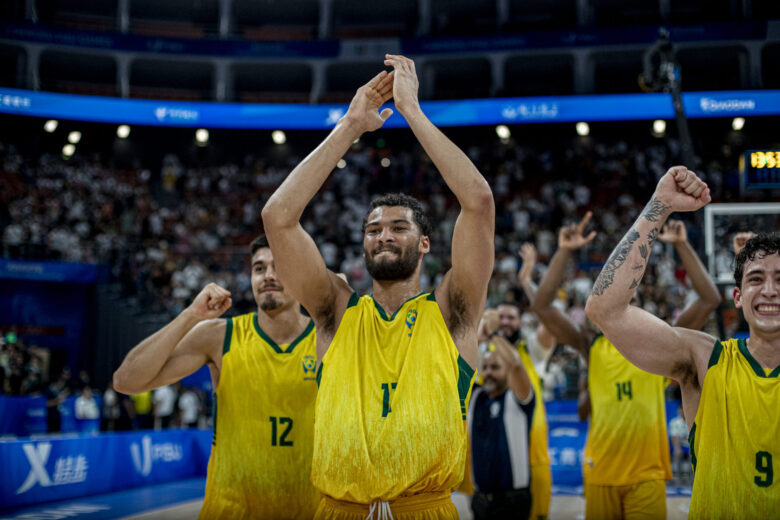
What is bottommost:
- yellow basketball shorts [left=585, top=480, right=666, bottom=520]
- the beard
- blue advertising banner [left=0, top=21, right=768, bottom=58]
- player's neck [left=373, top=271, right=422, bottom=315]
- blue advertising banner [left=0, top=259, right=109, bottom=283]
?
yellow basketball shorts [left=585, top=480, right=666, bottom=520]

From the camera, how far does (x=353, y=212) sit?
2619 cm

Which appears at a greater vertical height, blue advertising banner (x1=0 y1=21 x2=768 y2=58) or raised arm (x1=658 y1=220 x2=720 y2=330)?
blue advertising banner (x1=0 y1=21 x2=768 y2=58)

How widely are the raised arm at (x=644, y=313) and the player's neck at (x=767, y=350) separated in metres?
0.20

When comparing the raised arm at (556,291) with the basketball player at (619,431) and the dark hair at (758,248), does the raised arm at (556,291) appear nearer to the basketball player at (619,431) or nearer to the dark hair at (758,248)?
the basketball player at (619,431)

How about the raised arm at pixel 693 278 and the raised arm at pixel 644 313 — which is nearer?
the raised arm at pixel 644 313

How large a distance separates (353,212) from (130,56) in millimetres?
10642

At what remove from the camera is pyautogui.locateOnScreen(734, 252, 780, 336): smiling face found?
3340 millimetres

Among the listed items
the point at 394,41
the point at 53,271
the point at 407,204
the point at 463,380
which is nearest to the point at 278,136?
the point at 394,41

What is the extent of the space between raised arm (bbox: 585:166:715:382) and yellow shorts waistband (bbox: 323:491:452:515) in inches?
44.7

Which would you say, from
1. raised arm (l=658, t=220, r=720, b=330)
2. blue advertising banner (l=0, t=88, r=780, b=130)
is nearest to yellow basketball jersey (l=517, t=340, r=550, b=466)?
raised arm (l=658, t=220, r=720, b=330)

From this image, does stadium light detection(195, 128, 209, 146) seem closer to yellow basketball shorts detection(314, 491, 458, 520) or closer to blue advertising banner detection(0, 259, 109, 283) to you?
blue advertising banner detection(0, 259, 109, 283)

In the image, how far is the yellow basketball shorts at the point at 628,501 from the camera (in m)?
5.90

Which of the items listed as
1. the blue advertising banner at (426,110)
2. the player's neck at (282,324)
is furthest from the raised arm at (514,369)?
the blue advertising banner at (426,110)

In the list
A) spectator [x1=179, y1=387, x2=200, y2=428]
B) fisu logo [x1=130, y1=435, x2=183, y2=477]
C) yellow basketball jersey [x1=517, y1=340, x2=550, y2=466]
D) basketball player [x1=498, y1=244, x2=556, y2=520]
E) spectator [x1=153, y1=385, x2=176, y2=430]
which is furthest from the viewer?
spectator [x1=179, y1=387, x2=200, y2=428]
